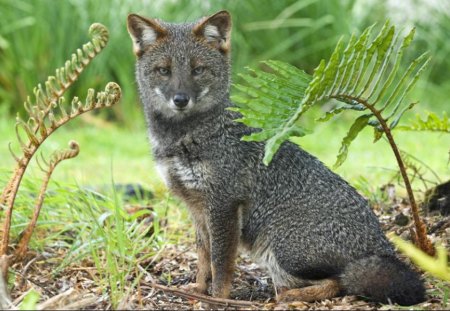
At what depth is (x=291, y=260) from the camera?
14.4ft

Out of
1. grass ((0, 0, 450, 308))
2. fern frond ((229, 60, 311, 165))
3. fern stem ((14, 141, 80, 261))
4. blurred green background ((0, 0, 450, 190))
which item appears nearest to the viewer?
fern frond ((229, 60, 311, 165))

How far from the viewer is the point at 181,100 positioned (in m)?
4.68

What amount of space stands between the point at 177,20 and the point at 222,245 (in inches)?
305

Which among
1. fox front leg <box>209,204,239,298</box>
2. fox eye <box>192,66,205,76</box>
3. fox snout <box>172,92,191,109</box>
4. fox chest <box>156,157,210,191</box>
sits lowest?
fox front leg <box>209,204,239,298</box>

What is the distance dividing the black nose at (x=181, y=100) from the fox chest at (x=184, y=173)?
340 mm

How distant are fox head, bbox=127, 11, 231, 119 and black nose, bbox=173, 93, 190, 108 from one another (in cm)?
6

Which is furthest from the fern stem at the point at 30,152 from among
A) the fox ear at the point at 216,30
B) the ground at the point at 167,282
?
the fox ear at the point at 216,30

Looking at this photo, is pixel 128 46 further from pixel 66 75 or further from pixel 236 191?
pixel 236 191

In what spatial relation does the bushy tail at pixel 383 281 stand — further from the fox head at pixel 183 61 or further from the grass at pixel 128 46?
the grass at pixel 128 46

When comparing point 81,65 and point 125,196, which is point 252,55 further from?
point 81,65

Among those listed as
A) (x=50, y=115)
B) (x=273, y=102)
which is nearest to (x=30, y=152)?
(x=50, y=115)

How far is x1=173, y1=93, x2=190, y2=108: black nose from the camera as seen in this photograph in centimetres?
468

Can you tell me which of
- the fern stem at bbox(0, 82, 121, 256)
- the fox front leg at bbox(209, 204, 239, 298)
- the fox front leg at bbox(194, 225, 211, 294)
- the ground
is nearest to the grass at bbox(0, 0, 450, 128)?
the ground

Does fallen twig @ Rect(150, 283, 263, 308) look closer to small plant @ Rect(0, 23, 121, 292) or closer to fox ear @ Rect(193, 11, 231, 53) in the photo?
small plant @ Rect(0, 23, 121, 292)
